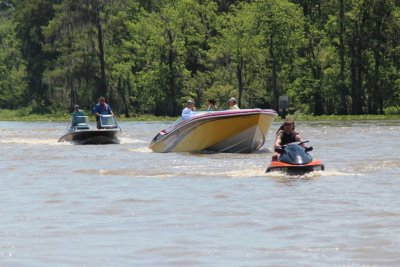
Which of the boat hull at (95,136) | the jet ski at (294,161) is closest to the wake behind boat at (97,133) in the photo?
the boat hull at (95,136)

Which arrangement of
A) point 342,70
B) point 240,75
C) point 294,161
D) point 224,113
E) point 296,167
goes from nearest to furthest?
1. point 296,167
2. point 294,161
3. point 224,113
4. point 342,70
5. point 240,75

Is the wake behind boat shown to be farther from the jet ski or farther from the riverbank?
the jet ski

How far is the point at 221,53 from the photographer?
7144cm

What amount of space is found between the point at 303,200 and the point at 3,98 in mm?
92265

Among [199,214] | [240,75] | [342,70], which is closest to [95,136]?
[199,214]

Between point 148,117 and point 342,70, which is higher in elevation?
point 342,70

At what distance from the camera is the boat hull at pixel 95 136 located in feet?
109

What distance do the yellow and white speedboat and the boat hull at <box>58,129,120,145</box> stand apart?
5573 millimetres

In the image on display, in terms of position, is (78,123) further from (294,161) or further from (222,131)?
(294,161)

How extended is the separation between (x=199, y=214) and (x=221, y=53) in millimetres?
58606

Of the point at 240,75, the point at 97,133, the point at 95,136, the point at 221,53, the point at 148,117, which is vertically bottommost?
the point at 148,117

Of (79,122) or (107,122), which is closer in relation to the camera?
(107,122)

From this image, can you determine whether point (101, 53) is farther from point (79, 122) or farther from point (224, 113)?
point (224, 113)

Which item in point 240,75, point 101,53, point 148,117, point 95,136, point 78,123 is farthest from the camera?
point 101,53
